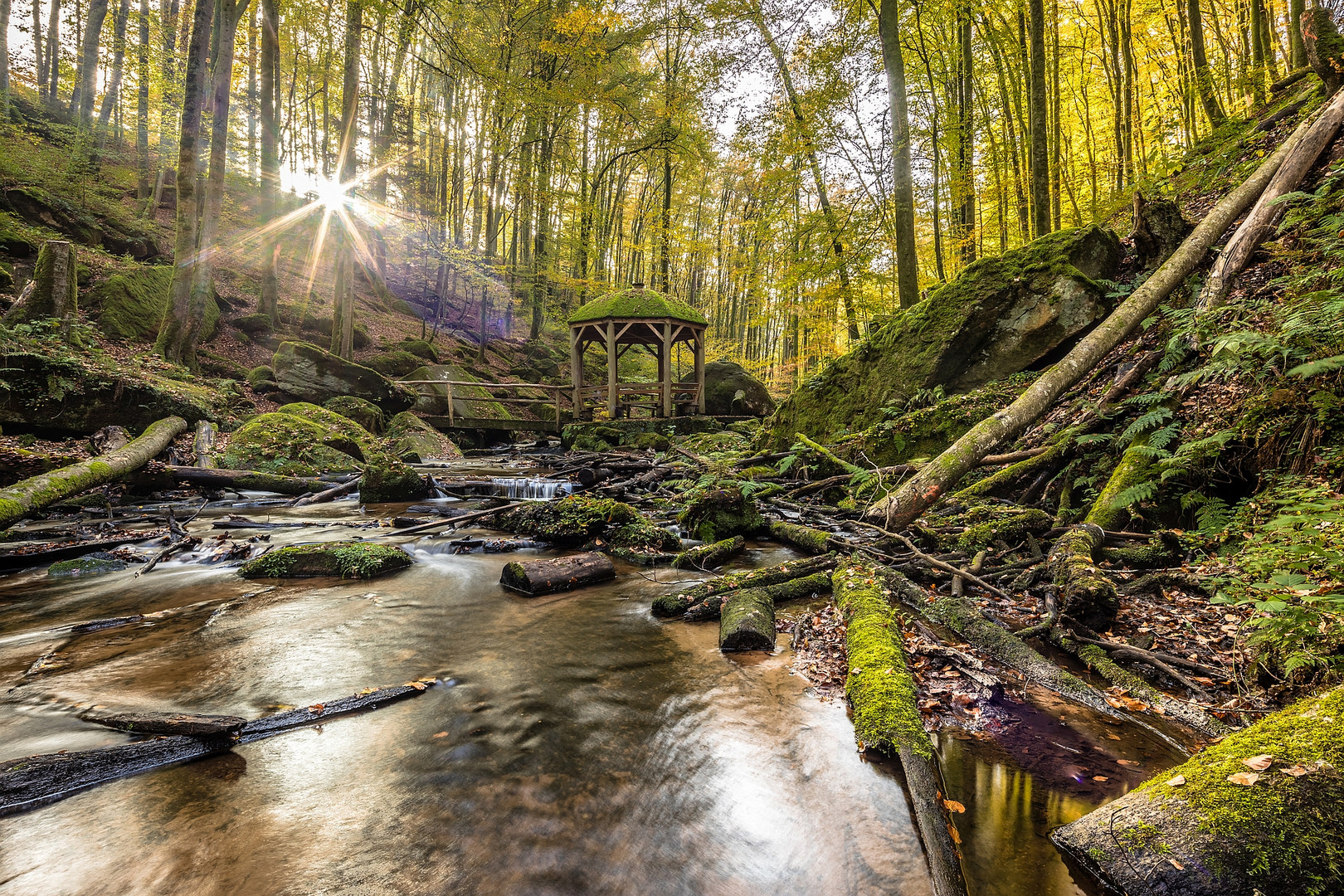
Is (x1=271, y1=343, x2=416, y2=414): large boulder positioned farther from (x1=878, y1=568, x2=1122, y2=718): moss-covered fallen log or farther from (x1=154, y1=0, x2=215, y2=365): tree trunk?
(x1=878, y1=568, x2=1122, y2=718): moss-covered fallen log

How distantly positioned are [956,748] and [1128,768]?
2.11 feet

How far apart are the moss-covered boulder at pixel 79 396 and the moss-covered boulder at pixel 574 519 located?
7.13 meters

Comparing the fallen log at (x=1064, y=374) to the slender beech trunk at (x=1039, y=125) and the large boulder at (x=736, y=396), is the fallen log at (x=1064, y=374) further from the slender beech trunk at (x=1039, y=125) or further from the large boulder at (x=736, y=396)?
the large boulder at (x=736, y=396)

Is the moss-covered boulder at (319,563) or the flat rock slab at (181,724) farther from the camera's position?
the moss-covered boulder at (319,563)

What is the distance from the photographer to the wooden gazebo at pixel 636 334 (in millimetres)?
15570

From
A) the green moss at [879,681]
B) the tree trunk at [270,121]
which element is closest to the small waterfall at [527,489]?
the green moss at [879,681]

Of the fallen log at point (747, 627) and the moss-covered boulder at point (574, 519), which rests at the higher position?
the moss-covered boulder at point (574, 519)

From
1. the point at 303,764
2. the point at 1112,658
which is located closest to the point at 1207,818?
the point at 1112,658

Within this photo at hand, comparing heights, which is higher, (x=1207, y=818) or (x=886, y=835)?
(x=1207, y=818)

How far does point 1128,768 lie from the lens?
2.23 meters

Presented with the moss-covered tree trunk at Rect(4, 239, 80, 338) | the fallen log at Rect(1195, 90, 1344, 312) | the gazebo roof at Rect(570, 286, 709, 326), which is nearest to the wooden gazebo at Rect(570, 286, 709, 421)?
the gazebo roof at Rect(570, 286, 709, 326)

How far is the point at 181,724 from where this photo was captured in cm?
252

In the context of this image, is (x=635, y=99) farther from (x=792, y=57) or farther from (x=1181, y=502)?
(x=1181, y=502)

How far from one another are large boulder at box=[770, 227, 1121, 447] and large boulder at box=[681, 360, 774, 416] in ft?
34.5
